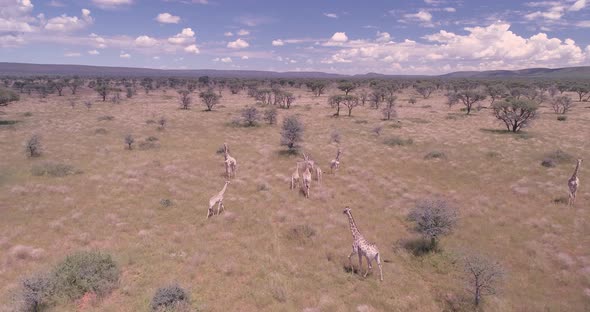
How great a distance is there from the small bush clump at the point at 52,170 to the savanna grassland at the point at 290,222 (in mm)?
419

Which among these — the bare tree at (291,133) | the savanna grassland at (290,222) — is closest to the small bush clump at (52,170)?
the savanna grassland at (290,222)

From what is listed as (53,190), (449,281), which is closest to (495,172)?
(449,281)

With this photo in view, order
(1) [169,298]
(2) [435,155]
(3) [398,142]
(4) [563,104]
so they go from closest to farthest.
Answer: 1. (1) [169,298]
2. (2) [435,155]
3. (3) [398,142]
4. (4) [563,104]

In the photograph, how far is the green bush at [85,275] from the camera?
11758mm

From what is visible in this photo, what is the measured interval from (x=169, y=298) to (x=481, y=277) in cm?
1109

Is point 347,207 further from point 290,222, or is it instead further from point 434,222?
point 434,222

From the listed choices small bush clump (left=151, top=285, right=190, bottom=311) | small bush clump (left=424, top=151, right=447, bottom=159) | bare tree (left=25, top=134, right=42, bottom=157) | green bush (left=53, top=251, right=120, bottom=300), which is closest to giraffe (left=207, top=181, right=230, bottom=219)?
green bush (left=53, top=251, right=120, bottom=300)

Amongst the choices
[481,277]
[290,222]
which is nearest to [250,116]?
[290,222]

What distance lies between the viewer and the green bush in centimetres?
1176

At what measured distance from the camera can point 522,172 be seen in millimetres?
28172

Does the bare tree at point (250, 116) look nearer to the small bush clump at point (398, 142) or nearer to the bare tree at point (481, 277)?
the small bush clump at point (398, 142)

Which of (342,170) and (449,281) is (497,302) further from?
(342,170)

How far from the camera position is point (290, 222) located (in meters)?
18.5

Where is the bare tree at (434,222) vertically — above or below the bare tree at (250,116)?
below
